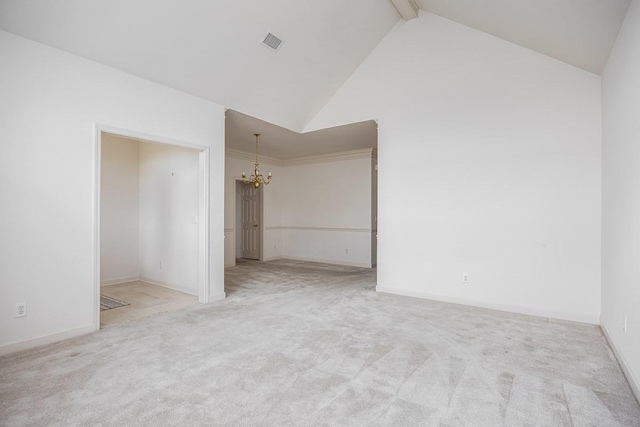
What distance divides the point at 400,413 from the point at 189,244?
3946 mm

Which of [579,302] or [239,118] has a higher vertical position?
[239,118]

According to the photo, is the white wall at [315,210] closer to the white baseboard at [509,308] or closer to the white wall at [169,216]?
the white wall at [169,216]

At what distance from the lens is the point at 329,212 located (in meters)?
8.27

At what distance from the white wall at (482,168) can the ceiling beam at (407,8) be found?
0.46 feet

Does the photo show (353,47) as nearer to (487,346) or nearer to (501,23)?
(501,23)

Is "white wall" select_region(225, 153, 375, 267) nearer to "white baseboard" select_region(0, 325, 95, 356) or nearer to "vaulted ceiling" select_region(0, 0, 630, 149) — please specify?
"vaulted ceiling" select_region(0, 0, 630, 149)

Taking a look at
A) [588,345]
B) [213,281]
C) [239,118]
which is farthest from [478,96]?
[213,281]

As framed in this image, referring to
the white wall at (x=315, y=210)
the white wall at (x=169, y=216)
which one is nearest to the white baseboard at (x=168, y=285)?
the white wall at (x=169, y=216)

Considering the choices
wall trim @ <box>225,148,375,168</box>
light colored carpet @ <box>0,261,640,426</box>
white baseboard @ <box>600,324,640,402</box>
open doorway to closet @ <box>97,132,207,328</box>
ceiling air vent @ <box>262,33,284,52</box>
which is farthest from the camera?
wall trim @ <box>225,148,375,168</box>

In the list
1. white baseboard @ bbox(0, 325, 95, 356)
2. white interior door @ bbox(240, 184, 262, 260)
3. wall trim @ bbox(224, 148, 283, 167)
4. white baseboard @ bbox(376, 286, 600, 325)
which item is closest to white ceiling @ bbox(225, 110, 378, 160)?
wall trim @ bbox(224, 148, 283, 167)

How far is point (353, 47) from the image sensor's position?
4.76m

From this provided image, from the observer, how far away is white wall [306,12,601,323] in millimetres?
3711

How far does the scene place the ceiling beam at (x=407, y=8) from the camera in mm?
4212

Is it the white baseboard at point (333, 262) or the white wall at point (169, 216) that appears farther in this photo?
the white baseboard at point (333, 262)
